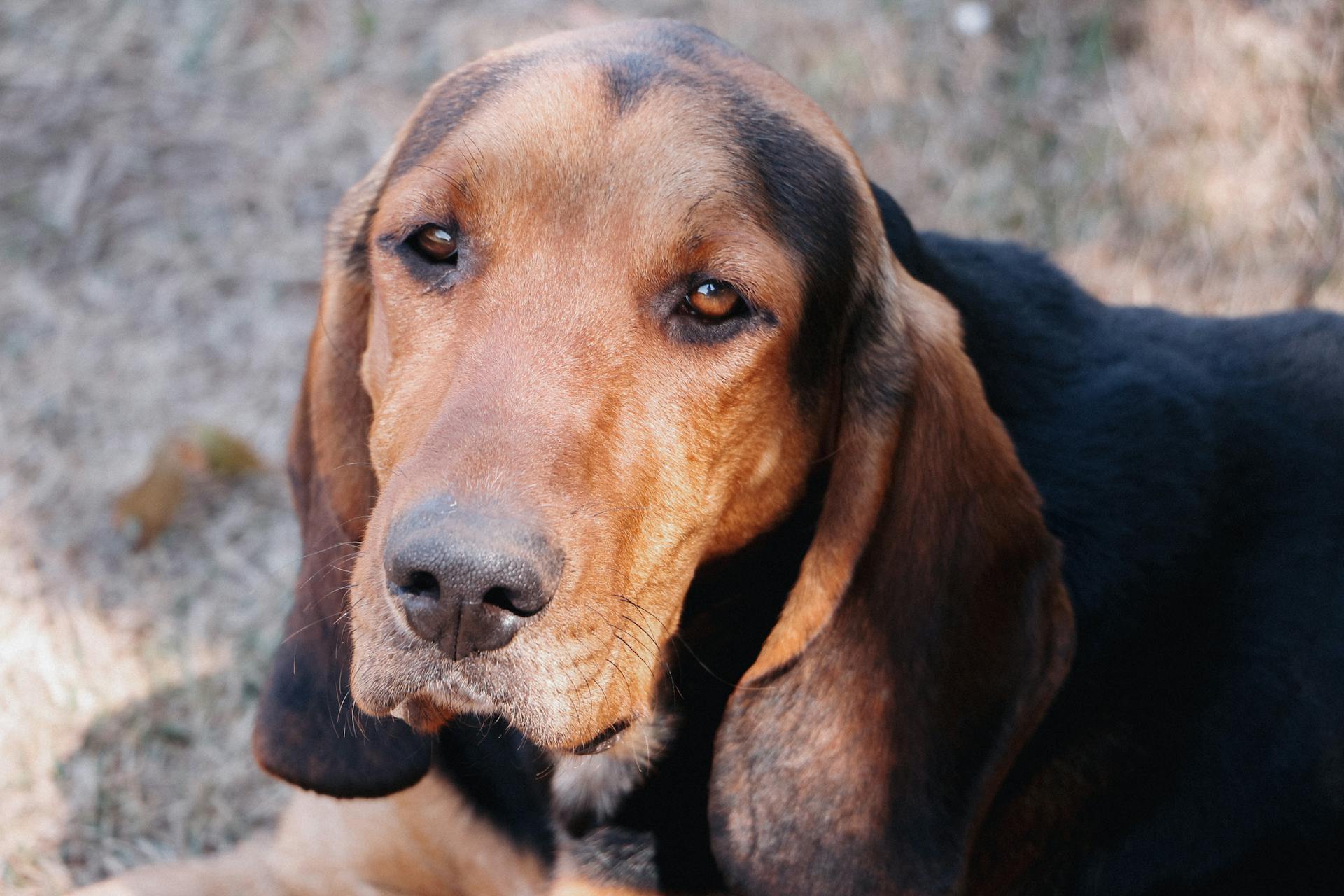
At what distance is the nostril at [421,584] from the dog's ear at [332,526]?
3.17 feet

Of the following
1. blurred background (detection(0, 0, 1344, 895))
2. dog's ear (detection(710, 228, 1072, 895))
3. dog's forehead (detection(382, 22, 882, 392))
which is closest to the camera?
dog's forehead (detection(382, 22, 882, 392))

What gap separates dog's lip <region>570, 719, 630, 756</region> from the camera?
2.75 m

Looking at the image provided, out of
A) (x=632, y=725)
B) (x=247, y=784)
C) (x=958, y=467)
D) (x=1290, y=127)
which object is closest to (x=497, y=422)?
(x=632, y=725)

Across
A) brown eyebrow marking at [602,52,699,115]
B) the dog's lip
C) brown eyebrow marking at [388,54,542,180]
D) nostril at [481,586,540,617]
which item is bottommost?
the dog's lip

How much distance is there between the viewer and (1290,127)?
664 cm

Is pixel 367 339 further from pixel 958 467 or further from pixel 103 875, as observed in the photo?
pixel 103 875

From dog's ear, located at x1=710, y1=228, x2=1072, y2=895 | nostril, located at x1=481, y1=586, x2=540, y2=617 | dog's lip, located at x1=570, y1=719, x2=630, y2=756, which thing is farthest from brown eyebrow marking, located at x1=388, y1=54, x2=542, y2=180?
dog's lip, located at x1=570, y1=719, x2=630, y2=756

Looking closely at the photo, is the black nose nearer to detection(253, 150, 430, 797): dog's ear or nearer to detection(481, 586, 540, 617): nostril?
detection(481, 586, 540, 617): nostril

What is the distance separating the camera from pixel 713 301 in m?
2.77

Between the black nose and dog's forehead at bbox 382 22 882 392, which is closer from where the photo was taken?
the black nose

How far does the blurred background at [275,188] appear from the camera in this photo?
4.95 m

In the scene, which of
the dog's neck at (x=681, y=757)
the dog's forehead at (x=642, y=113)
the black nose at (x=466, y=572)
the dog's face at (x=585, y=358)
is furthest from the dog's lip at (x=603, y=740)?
the dog's forehead at (x=642, y=113)

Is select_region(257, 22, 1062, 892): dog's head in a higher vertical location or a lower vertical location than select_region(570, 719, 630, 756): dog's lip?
higher

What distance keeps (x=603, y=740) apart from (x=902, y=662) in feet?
2.16
